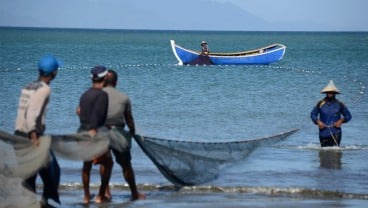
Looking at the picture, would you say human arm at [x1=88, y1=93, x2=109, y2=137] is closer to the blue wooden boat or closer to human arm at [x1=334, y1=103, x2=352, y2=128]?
human arm at [x1=334, y1=103, x2=352, y2=128]

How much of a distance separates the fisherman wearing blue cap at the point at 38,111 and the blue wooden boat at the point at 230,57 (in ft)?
125

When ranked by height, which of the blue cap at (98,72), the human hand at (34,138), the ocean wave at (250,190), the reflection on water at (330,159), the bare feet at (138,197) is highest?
the blue cap at (98,72)

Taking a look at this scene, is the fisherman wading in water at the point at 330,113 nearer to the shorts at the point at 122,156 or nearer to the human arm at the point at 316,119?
the human arm at the point at 316,119

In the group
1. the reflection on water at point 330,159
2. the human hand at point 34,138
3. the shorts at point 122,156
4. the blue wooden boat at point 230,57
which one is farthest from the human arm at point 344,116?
the blue wooden boat at point 230,57

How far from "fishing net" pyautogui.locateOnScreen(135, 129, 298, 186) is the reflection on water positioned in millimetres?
2377

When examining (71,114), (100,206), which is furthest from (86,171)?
(71,114)

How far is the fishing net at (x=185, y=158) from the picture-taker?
10820 mm

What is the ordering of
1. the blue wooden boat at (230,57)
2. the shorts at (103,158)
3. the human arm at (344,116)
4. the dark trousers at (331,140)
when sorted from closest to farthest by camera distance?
the shorts at (103,158) < the human arm at (344,116) < the dark trousers at (331,140) < the blue wooden boat at (230,57)

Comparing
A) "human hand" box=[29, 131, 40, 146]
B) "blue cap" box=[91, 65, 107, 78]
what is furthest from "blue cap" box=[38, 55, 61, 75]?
"blue cap" box=[91, 65, 107, 78]

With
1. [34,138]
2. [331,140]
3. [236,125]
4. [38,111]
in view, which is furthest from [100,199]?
[236,125]

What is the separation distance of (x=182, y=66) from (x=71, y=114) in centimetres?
2953

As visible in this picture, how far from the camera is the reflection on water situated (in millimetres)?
14102

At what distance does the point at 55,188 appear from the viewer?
8.95 meters

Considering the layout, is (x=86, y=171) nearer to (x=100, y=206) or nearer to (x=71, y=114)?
(x=100, y=206)
